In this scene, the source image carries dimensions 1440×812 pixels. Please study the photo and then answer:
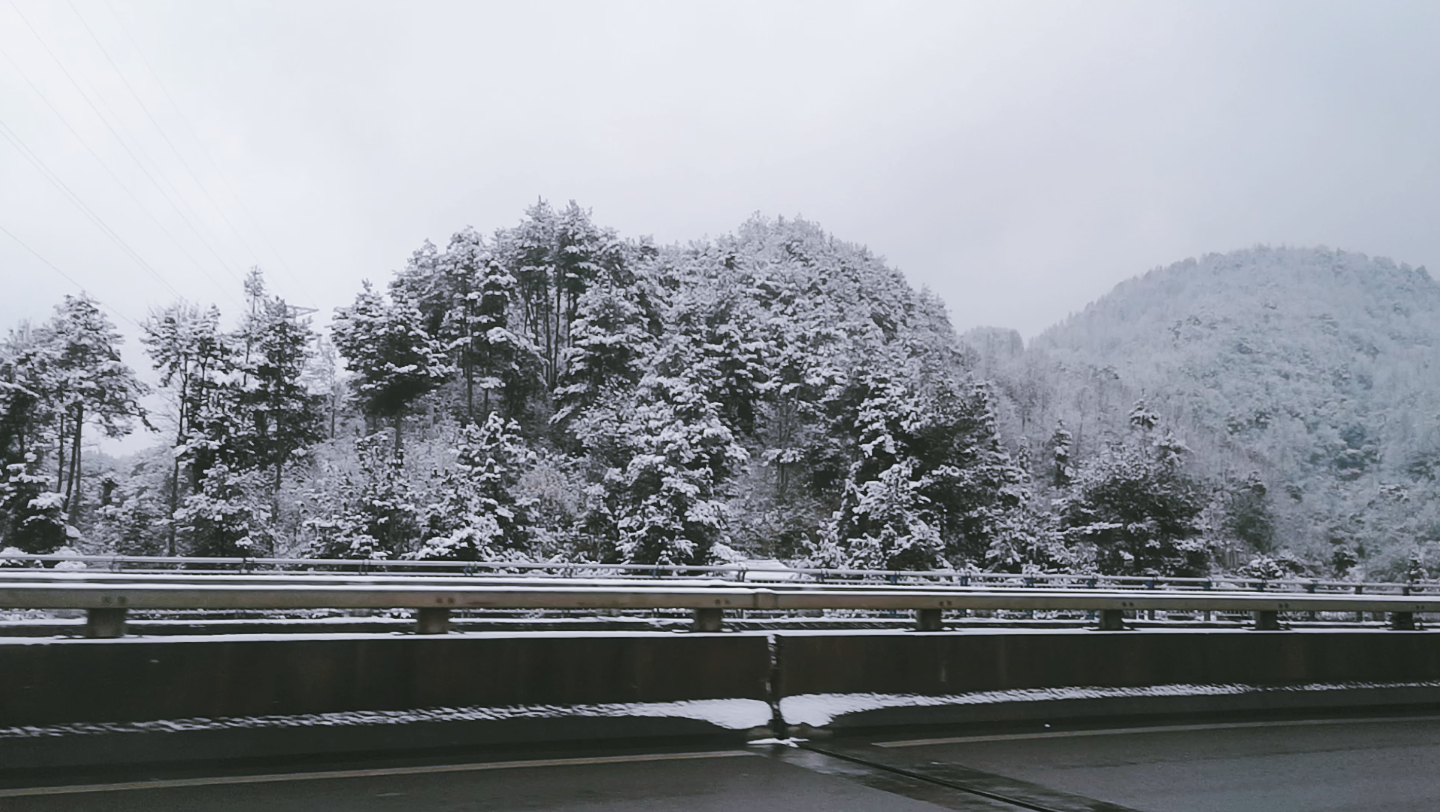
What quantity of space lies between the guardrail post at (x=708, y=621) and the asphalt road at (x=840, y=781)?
106 centimetres

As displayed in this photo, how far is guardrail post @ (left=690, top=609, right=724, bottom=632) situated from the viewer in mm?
8648

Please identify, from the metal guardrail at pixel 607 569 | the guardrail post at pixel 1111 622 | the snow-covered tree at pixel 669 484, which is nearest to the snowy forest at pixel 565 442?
the snow-covered tree at pixel 669 484

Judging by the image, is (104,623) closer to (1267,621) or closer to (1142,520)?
(1267,621)

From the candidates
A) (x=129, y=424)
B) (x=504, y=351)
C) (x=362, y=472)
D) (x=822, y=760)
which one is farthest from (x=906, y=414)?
(x=822, y=760)

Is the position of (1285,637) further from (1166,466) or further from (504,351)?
(504,351)

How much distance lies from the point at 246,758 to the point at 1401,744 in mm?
8895

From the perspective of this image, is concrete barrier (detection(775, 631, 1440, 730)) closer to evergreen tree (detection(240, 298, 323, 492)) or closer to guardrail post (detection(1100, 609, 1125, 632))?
guardrail post (detection(1100, 609, 1125, 632))

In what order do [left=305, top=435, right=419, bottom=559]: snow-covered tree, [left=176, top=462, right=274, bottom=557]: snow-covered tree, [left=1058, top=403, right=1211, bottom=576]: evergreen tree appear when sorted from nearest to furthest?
[left=305, top=435, right=419, bottom=559]: snow-covered tree
[left=176, top=462, right=274, bottom=557]: snow-covered tree
[left=1058, top=403, right=1211, bottom=576]: evergreen tree

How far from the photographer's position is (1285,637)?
428 inches

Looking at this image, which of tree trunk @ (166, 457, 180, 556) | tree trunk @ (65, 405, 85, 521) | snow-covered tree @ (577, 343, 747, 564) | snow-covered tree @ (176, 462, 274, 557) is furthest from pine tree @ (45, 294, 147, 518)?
snow-covered tree @ (577, 343, 747, 564)

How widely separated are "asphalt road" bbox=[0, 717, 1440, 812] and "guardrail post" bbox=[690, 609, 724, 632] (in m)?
1.06

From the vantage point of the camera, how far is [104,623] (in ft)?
22.6

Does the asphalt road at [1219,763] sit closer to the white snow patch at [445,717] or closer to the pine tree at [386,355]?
the white snow patch at [445,717]

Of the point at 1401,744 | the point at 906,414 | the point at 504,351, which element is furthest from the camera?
the point at 504,351
